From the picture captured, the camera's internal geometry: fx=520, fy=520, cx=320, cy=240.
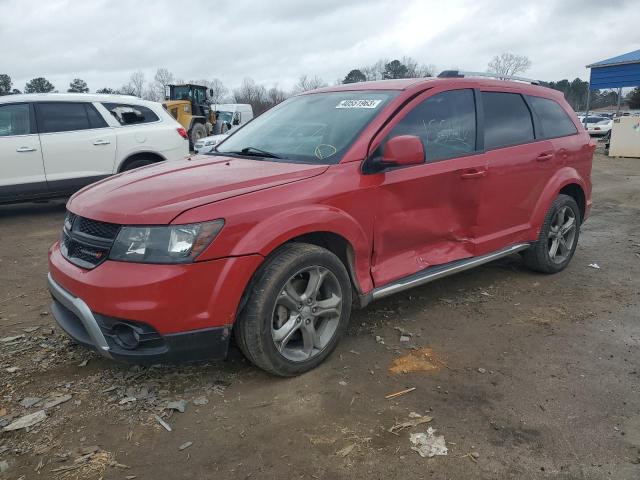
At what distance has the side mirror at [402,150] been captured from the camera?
3215mm

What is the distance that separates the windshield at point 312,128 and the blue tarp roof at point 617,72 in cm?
2395

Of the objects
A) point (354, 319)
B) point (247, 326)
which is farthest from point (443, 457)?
point (354, 319)

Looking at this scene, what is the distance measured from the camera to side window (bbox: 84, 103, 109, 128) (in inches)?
308

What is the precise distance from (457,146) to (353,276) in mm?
1393

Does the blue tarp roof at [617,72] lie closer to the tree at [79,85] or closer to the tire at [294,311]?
the tire at [294,311]

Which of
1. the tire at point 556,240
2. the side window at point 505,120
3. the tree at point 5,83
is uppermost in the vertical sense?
the tree at point 5,83

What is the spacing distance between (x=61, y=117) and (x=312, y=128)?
17.9 feet

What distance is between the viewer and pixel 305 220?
2990 mm

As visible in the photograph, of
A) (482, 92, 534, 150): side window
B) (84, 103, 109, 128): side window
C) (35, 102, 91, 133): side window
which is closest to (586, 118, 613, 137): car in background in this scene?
(482, 92, 534, 150): side window

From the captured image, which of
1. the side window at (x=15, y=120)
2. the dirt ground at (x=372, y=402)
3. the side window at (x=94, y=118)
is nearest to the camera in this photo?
the dirt ground at (x=372, y=402)

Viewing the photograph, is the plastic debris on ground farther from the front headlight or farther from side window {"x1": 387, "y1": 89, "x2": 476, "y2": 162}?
side window {"x1": 387, "y1": 89, "x2": 476, "y2": 162}

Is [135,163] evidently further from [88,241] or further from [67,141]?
[88,241]

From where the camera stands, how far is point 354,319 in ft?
13.1

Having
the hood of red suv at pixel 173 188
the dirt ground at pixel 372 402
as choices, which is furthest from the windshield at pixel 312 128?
the dirt ground at pixel 372 402
